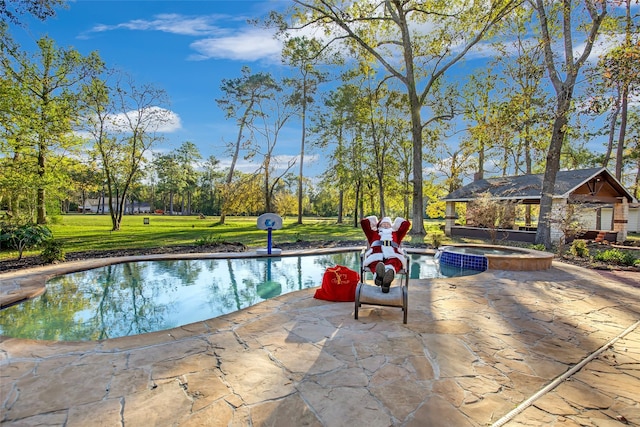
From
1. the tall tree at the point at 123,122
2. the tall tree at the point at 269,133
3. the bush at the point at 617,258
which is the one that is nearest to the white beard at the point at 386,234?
the bush at the point at 617,258

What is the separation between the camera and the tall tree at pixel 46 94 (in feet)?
46.6

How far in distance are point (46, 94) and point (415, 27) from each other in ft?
66.1

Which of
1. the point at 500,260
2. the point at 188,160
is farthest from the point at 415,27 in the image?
the point at 188,160

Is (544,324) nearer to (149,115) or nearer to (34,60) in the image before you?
(149,115)

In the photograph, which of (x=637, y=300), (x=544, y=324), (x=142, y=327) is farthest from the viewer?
(x=637, y=300)

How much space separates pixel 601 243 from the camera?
51.6 ft

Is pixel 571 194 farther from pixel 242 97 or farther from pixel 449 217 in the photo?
pixel 242 97

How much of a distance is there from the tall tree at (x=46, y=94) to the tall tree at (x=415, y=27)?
36.9 ft

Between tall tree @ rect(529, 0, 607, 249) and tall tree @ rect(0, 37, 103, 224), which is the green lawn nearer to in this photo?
tall tree @ rect(0, 37, 103, 224)

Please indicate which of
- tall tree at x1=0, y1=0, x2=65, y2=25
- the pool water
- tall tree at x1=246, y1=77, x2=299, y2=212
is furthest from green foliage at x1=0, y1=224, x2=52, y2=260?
tall tree at x1=246, y1=77, x2=299, y2=212

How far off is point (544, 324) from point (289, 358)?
10.9 feet

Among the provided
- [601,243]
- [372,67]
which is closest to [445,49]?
[372,67]

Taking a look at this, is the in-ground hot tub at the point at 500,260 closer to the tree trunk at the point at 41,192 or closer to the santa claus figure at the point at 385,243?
the santa claus figure at the point at 385,243

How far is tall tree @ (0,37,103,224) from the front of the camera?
14211 millimetres
